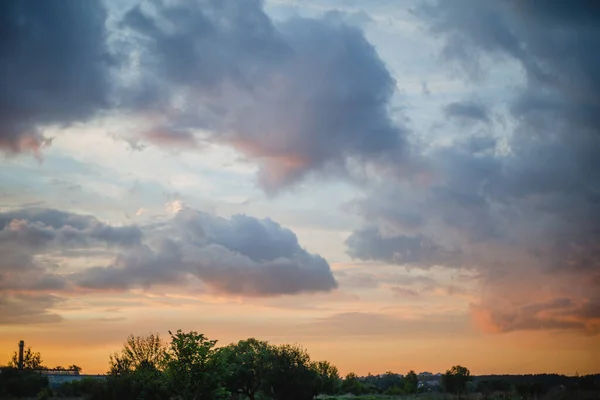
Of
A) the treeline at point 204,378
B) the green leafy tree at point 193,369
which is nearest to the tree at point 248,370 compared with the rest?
the treeline at point 204,378

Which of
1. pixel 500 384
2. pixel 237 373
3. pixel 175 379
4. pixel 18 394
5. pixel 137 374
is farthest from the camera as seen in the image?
pixel 500 384

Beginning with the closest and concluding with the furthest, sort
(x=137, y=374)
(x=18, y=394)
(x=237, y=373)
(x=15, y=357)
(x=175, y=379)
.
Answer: (x=175, y=379), (x=137, y=374), (x=237, y=373), (x=18, y=394), (x=15, y=357)

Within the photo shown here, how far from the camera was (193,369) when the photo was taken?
7325cm

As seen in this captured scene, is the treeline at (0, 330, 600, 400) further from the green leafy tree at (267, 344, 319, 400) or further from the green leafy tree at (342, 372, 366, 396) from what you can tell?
the green leafy tree at (342, 372, 366, 396)

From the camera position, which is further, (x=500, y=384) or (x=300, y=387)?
(x=500, y=384)

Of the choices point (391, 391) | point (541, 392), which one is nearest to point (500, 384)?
point (391, 391)

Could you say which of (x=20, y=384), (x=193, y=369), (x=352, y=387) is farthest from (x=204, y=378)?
(x=352, y=387)

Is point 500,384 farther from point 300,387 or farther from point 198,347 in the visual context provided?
point 198,347

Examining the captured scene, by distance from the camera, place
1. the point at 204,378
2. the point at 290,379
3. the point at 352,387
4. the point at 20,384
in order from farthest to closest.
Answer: the point at 352,387 < the point at 20,384 < the point at 290,379 < the point at 204,378

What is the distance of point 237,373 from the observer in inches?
4505

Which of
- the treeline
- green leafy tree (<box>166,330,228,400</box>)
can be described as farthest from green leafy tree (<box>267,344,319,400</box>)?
green leafy tree (<box>166,330,228,400</box>)

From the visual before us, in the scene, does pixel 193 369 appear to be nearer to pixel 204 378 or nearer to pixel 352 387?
pixel 204 378

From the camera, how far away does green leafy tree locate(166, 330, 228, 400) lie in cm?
7294

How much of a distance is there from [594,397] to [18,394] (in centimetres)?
10793
